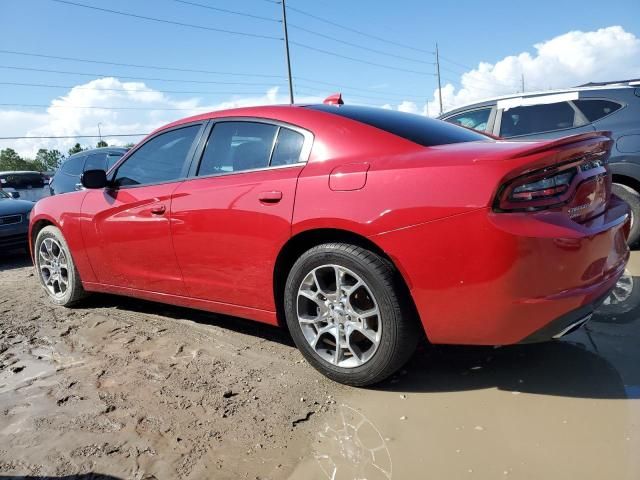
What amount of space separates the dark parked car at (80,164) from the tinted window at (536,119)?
20.6 feet

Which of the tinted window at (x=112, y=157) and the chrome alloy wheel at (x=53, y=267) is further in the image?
the tinted window at (x=112, y=157)

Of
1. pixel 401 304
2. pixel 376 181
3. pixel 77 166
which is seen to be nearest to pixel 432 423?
pixel 401 304

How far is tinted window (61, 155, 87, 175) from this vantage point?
918 centimetres

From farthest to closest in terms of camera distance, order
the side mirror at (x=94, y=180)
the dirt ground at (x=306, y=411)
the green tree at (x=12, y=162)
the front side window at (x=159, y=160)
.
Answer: the green tree at (x=12, y=162) < the side mirror at (x=94, y=180) < the front side window at (x=159, y=160) < the dirt ground at (x=306, y=411)

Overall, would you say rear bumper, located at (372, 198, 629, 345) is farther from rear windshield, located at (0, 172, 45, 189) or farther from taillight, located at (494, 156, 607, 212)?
rear windshield, located at (0, 172, 45, 189)

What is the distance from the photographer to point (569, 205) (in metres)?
2.23

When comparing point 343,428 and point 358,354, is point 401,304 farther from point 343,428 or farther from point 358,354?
point 343,428

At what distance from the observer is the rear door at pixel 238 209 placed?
9.19 ft

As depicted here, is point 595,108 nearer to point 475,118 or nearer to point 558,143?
point 475,118

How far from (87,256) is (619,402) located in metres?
3.82

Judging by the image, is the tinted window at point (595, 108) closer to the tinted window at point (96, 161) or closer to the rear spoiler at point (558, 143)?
the rear spoiler at point (558, 143)

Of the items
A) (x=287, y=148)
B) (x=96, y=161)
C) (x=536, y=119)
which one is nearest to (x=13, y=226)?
(x=96, y=161)

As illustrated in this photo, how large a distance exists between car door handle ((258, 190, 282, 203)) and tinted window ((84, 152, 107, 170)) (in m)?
6.99

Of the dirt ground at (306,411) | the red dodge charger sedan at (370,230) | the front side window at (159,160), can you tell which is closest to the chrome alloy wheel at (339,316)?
the red dodge charger sedan at (370,230)
